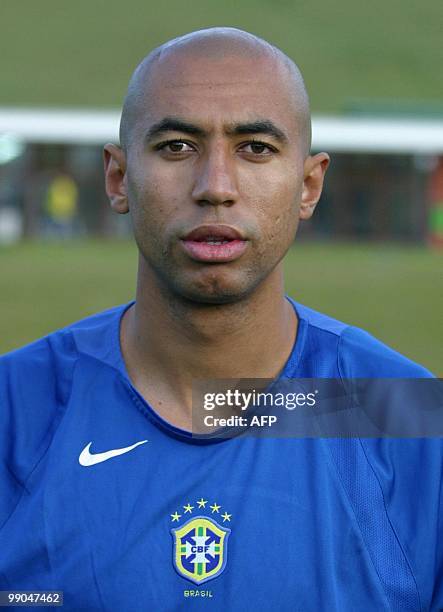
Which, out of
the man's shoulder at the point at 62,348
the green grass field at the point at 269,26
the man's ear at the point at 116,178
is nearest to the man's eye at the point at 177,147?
the man's ear at the point at 116,178

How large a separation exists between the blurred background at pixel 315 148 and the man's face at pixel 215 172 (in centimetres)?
107

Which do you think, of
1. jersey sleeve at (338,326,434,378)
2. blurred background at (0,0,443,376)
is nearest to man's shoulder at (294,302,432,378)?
jersey sleeve at (338,326,434,378)

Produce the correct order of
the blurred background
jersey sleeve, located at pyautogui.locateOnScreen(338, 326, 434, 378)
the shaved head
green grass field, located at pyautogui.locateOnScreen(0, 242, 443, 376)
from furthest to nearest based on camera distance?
green grass field, located at pyautogui.locateOnScreen(0, 242, 443, 376), the blurred background, jersey sleeve, located at pyautogui.locateOnScreen(338, 326, 434, 378), the shaved head

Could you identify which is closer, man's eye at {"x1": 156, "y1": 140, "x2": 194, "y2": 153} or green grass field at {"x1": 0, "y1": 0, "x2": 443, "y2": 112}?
man's eye at {"x1": 156, "y1": 140, "x2": 194, "y2": 153}

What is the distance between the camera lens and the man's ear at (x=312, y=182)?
197cm

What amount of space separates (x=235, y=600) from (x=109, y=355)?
0.58 metres

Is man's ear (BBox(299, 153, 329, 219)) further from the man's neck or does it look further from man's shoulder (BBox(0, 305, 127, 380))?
man's shoulder (BBox(0, 305, 127, 380))

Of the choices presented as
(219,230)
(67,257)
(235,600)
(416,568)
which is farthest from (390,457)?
→ (67,257)

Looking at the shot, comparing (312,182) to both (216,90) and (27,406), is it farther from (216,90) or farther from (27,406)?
(27,406)

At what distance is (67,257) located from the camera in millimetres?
20312

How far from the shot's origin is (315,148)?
90.1 ft

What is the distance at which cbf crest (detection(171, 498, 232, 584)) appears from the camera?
68.6 inches

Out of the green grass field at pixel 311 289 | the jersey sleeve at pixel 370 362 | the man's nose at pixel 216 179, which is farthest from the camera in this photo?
the green grass field at pixel 311 289

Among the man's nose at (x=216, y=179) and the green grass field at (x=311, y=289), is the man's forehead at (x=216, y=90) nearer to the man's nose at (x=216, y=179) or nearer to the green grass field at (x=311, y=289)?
the man's nose at (x=216, y=179)
